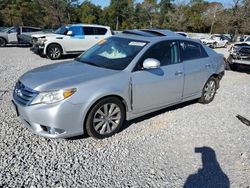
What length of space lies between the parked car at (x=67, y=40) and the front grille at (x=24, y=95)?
845cm

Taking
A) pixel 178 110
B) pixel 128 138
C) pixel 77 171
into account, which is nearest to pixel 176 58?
pixel 178 110

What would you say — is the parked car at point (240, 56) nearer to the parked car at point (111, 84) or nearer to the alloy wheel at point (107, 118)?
the parked car at point (111, 84)

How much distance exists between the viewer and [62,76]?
12.5 ft

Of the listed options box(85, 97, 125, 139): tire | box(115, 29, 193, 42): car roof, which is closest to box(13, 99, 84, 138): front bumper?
box(85, 97, 125, 139): tire

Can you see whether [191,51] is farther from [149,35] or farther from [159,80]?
[159,80]

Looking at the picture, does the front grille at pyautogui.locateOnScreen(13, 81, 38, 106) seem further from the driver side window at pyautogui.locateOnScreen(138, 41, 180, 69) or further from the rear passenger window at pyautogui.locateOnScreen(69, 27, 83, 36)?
the rear passenger window at pyautogui.locateOnScreen(69, 27, 83, 36)

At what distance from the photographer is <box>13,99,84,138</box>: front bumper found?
341 centimetres

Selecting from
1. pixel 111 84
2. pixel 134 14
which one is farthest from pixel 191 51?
pixel 134 14

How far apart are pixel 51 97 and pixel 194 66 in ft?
9.99

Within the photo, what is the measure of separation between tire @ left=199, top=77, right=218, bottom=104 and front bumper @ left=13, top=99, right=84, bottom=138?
128 inches

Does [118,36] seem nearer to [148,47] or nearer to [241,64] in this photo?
[148,47]

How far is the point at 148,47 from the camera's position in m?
4.38

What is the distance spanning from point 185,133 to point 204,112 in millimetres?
1245

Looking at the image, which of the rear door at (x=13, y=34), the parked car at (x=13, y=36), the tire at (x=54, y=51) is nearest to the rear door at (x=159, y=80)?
the tire at (x=54, y=51)
